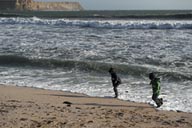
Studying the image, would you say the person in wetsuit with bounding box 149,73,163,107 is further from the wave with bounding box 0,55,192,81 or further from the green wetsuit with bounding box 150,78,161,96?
the wave with bounding box 0,55,192,81

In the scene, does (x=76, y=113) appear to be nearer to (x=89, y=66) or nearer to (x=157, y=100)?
(x=157, y=100)

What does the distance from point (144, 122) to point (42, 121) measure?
2320 millimetres

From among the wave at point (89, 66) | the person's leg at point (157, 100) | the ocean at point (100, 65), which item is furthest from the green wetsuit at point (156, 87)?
the wave at point (89, 66)

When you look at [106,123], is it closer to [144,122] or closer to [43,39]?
[144,122]

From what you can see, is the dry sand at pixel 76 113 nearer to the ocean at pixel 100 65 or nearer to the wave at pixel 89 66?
the ocean at pixel 100 65

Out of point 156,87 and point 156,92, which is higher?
point 156,87

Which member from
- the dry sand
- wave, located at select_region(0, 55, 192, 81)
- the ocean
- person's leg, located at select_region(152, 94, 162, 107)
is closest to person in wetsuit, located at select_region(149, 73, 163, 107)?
person's leg, located at select_region(152, 94, 162, 107)

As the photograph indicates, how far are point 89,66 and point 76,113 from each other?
8.39 meters

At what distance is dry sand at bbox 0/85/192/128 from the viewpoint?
31.1ft

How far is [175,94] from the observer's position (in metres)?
13.3

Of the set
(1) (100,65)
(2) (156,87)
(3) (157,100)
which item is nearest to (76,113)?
(3) (157,100)

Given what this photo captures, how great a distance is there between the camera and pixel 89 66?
62.0 ft

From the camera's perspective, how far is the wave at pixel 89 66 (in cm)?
1670

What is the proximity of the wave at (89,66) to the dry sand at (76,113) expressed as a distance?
4.50m
